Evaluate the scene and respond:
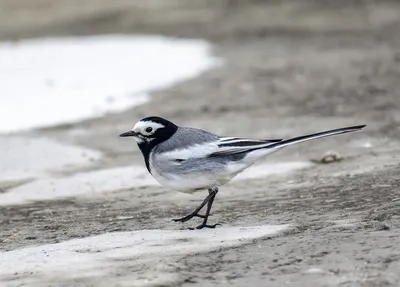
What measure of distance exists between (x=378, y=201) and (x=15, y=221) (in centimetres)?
276

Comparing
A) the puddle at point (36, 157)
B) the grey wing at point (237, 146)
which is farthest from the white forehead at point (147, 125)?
the puddle at point (36, 157)

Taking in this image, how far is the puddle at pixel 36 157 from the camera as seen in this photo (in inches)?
370

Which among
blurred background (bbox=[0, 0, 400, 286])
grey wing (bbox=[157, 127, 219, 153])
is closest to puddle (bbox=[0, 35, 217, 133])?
blurred background (bbox=[0, 0, 400, 286])

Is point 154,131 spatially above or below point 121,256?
above

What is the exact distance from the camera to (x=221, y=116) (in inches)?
474

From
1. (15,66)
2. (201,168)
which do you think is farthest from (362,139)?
(15,66)

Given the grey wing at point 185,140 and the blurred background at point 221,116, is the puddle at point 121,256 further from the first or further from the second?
the grey wing at point 185,140

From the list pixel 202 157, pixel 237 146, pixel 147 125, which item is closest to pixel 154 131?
pixel 147 125

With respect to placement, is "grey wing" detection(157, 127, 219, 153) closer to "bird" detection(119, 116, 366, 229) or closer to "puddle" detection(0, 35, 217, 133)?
"bird" detection(119, 116, 366, 229)

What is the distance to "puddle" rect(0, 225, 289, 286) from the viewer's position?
17.1ft

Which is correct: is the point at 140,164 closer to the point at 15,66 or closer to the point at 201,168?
the point at 201,168

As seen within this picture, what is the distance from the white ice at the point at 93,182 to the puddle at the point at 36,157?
40 centimetres

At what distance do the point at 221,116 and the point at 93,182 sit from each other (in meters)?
3.46

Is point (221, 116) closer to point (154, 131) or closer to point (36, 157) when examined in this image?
point (36, 157)
